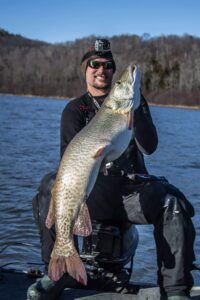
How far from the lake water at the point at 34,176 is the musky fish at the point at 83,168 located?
147 centimetres

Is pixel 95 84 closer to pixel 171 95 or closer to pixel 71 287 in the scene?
pixel 71 287

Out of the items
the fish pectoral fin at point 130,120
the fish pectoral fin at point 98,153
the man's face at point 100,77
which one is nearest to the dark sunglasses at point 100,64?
the man's face at point 100,77

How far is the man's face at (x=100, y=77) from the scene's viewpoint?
14.1ft

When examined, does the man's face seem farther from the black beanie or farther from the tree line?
the tree line

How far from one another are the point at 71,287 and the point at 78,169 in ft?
4.09

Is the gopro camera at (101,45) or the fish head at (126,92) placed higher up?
the gopro camera at (101,45)

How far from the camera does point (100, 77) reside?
4.29 meters

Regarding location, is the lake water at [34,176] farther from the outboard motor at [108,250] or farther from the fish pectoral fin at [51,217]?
the fish pectoral fin at [51,217]

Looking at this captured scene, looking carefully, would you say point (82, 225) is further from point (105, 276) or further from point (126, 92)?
point (105, 276)

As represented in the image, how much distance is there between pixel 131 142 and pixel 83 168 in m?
0.88

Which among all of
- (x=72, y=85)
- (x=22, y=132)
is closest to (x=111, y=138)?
(x=22, y=132)

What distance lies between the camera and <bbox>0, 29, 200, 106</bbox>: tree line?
299 feet

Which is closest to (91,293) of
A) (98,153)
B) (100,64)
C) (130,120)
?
(98,153)

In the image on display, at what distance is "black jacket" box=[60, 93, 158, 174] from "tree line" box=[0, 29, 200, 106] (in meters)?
76.8
